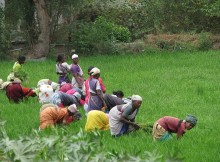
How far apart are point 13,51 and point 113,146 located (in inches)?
628

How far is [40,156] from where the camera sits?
3734 mm

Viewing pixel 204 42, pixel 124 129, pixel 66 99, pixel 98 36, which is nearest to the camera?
pixel 124 129

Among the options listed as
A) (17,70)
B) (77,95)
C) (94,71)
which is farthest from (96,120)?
(17,70)

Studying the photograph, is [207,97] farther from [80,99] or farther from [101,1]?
[101,1]

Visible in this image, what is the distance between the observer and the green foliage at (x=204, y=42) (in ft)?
74.4

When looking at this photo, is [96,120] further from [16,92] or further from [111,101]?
[16,92]

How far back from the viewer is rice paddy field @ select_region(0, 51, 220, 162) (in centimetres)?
919

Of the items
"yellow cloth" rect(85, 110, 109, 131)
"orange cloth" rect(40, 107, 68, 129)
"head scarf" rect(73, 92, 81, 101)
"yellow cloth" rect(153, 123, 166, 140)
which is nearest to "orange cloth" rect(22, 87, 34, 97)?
"head scarf" rect(73, 92, 81, 101)

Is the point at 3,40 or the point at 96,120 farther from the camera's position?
the point at 3,40

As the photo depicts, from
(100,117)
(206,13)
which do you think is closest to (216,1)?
(206,13)

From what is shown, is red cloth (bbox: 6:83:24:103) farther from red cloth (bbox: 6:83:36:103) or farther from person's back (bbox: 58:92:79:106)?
person's back (bbox: 58:92:79:106)

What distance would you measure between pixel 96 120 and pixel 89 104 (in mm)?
1383

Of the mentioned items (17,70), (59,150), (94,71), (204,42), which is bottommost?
(204,42)

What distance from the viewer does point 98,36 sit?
23203 mm
